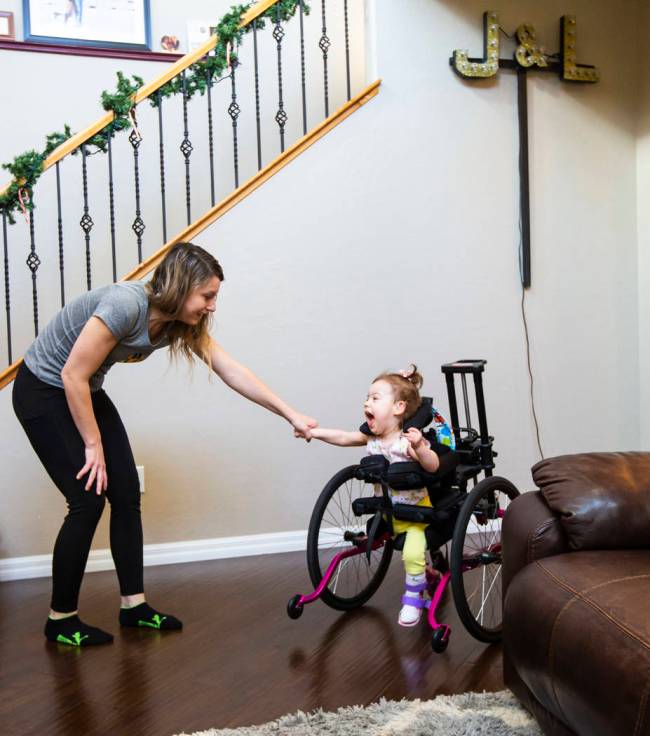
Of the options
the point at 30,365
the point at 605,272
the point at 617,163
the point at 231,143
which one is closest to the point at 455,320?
the point at 605,272

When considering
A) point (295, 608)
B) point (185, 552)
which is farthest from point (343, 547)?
point (295, 608)

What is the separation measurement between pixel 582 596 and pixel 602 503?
326 mm

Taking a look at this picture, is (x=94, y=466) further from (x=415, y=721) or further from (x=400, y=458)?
(x=415, y=721)

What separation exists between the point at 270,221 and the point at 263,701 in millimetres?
2079

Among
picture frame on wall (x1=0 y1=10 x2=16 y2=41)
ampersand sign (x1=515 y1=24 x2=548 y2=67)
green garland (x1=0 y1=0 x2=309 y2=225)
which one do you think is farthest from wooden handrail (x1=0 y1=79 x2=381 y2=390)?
picture frame on wall (x1=0 y1=10 x2=16 y2=41)

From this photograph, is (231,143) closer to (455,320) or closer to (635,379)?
(455,320)

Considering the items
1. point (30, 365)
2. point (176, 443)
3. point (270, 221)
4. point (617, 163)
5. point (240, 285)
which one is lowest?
point (176, 443)

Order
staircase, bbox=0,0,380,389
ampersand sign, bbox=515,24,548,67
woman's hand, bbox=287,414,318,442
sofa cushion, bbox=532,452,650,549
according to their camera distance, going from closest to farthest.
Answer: sofa cushion, bbox=532,452,650,549, woman's hand, bbox=287,414,318,442, ampersand sign, bbox=515,24,548,67, staircase, bbox=0,0,380,389

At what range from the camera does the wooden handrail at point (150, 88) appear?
3080 millimetres

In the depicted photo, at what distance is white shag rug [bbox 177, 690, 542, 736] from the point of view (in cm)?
172

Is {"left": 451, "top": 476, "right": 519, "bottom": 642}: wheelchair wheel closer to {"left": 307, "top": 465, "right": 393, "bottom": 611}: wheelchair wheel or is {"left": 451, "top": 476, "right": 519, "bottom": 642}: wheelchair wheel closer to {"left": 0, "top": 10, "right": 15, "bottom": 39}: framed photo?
{"left": 307, "top": 465, "right": 393, "bottom": 611}: wheelchair wheel

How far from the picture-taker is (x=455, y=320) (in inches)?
145

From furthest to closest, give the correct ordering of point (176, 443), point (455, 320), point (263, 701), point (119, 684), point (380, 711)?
point (455, 320) < point (176, 443) < point (119, 684) < point (263, 701) < point (380, 711)

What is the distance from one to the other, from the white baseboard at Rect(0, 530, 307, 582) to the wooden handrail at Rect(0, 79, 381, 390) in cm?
75
